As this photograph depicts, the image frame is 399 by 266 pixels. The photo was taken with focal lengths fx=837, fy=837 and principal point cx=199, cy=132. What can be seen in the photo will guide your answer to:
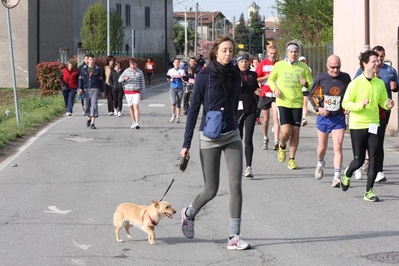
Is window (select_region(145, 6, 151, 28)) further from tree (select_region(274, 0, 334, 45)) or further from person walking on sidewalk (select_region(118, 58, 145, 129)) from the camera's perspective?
person walking on sidewalk (select_region(118, 58, 145, 129))

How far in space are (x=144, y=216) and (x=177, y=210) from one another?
200cm

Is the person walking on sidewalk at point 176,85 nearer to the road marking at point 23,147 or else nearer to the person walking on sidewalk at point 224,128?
the road marking at point 23,147

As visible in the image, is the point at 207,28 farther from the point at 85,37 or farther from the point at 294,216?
the point at 294,216

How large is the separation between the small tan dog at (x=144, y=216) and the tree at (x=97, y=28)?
1771 inches

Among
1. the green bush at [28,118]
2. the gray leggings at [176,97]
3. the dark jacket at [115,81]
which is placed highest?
the dark jacket at [115,81]

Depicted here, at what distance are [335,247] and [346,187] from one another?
2.91 m

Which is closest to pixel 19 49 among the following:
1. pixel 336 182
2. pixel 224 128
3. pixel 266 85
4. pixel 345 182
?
pixel 266 85

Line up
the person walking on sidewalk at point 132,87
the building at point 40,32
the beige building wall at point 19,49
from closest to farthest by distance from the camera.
Answer: the person walking on sidewalk at point 132,87 < the beige building wall at point 19,49 < the building at point 40,32

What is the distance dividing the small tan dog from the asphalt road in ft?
0.54

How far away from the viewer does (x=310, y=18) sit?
39.2 m

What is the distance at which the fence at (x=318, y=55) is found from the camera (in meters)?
25.4

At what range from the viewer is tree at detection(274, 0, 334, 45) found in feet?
124

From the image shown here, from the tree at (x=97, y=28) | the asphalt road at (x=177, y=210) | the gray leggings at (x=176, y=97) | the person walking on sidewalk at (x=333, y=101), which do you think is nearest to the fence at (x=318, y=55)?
the gray leggings at (x=176, y=97)

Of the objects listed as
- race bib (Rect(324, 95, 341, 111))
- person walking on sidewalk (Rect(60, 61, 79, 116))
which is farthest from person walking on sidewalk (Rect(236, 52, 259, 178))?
person walking on sidewalk (Rect(60, 61, 79, 116))
